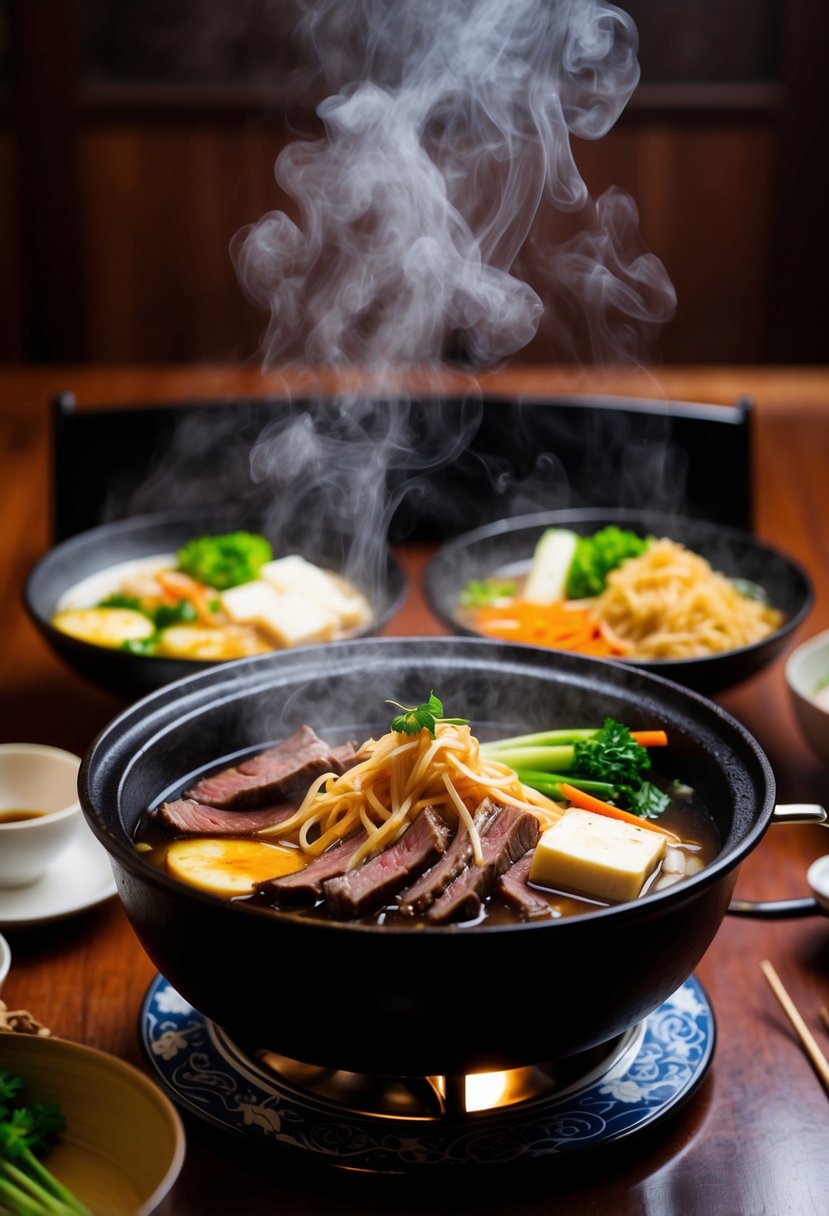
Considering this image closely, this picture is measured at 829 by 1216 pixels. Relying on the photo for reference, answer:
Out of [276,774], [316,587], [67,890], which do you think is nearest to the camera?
[276,774]

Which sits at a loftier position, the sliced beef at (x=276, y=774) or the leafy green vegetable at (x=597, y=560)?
the sliced beef at (x=276, y=774)

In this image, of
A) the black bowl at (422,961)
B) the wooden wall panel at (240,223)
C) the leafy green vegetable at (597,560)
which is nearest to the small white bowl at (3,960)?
the black bowl at (422,961)

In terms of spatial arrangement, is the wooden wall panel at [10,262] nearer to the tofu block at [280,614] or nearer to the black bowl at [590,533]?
the black bowl at [590,533]

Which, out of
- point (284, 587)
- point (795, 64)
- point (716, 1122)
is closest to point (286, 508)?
point (284, 587)

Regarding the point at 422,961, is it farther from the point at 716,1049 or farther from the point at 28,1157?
the point at 716,1049

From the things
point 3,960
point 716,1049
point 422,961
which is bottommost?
point 716,1049

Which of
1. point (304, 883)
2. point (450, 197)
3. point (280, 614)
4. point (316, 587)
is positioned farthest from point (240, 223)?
point (304, 883)

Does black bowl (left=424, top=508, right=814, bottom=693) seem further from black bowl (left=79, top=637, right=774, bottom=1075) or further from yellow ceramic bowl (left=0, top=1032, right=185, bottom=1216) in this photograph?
yellow ceramic bowl (left=0, top=1032, right=185, bottom=1216)
